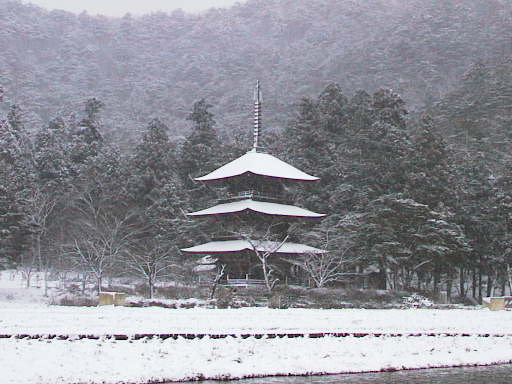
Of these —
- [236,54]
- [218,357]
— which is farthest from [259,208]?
[236,54]

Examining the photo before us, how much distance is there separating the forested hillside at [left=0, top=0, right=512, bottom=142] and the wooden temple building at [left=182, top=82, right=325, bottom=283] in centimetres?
4024

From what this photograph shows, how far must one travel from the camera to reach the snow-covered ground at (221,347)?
43.6 feet

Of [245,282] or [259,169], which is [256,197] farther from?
[245,282]

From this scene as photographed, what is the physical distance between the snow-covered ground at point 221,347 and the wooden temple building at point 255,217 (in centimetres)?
1261

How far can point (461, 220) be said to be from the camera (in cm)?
4509

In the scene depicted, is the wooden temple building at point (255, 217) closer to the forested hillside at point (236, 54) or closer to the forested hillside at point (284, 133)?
the forested hillside at point (284, 133)

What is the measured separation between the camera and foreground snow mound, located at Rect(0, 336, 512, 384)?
511 inches

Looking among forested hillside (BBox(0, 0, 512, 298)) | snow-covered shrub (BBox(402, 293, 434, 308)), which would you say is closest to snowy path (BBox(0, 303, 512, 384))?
snow-covered shrub (BBox(402, 293, 434, 308))

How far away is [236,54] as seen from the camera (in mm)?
121688

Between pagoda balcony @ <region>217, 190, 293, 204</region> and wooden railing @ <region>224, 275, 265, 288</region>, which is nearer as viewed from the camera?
wooden railing @ <region>224, 275, 265, 288</region>

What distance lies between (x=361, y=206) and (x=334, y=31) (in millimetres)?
81329

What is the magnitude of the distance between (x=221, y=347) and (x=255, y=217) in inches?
883

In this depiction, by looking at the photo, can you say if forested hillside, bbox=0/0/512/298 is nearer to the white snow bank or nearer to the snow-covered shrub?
the snow-covered shrub

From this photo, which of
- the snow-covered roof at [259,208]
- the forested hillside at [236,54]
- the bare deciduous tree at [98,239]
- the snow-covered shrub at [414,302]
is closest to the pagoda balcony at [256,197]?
the snow-covered roof at [259,208]
